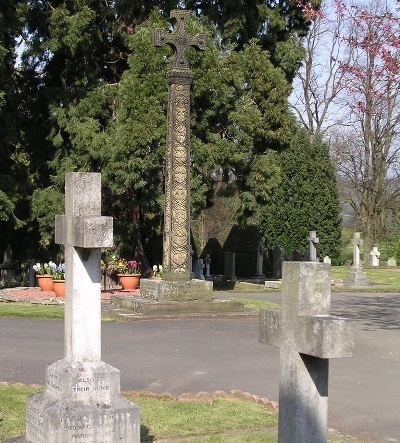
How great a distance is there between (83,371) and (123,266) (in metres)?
17.7

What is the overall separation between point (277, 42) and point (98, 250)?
2220cm

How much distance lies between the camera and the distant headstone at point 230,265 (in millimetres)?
31781

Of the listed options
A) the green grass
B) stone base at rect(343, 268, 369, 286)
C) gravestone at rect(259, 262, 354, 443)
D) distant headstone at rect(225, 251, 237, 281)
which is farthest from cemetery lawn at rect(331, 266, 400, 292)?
gravestone at rect(259, 262, 354, 443)

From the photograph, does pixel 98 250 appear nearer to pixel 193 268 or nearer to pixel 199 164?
pixel 199 164

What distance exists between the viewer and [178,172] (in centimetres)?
1769

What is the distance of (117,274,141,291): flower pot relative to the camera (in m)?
23.7

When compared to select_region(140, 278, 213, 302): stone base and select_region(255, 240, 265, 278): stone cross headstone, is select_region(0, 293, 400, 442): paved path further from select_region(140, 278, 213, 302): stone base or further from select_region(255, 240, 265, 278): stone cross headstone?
select_region(255, 240, 265, 278): stone cross headstone

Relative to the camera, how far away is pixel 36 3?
26.3m

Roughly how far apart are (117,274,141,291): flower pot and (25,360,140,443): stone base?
17.0m

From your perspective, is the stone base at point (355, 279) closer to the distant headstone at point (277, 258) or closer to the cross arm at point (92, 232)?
the distant headstone at point (277, 258)

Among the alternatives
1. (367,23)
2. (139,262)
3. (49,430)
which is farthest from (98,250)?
(139,262)

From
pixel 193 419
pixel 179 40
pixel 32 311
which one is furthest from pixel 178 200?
pixel 193 419

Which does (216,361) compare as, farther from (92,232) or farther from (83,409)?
(92,232)

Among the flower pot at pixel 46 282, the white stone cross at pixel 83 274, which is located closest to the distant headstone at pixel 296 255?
the flower pot at pixel 46 282
